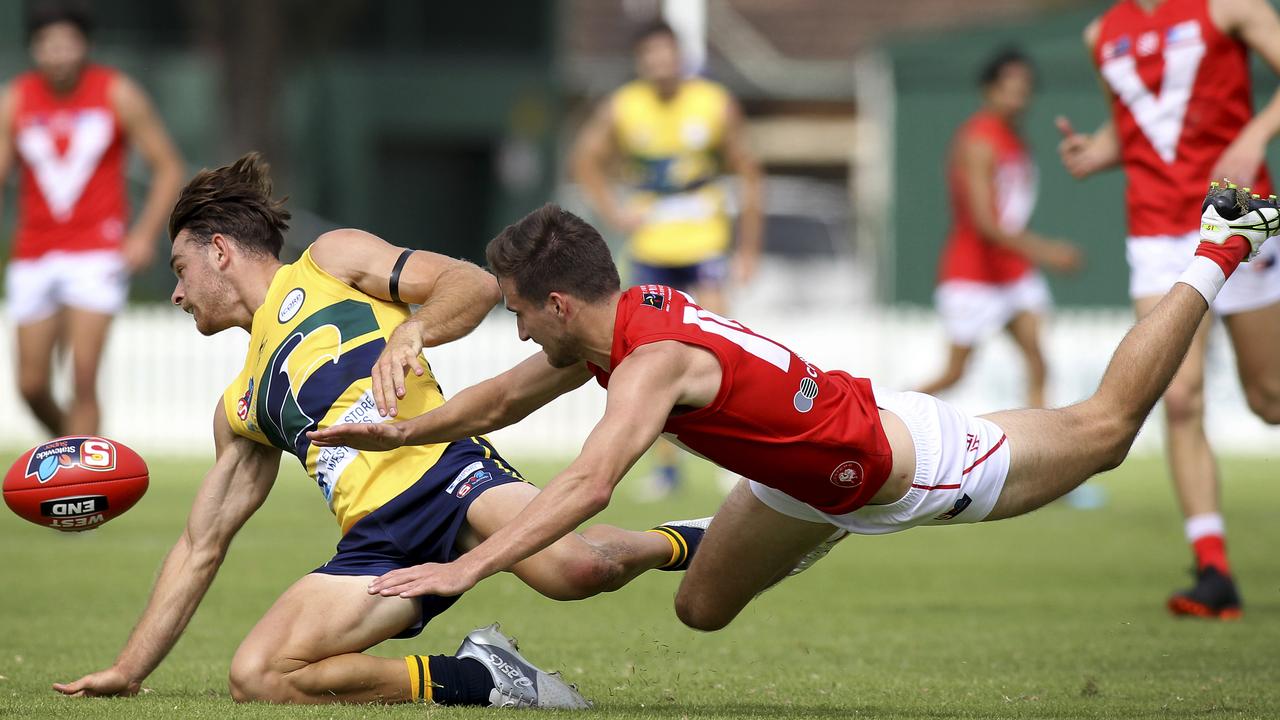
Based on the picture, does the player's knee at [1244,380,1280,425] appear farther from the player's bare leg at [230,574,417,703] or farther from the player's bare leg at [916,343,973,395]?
the player's bare leg at [916,343,973,395]

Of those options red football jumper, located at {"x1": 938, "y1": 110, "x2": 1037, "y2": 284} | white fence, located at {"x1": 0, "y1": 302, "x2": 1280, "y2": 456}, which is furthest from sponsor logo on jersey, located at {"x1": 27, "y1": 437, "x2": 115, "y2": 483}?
white fence, located at {"x1": 0, "y1": 302, "x2": 1280, "y2": 456}

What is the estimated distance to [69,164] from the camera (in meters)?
10.7

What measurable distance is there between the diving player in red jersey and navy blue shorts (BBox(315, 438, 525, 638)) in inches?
7.5

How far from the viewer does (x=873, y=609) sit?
7.98 metres

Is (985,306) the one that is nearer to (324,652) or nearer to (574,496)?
(324,652)

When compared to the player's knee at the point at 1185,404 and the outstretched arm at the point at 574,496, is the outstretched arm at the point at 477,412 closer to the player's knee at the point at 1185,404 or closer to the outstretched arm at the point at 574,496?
the outstretched arm at the point at 574,496

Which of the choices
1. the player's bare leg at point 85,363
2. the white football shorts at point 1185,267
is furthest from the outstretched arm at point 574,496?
the player's bare leg at point 85,363

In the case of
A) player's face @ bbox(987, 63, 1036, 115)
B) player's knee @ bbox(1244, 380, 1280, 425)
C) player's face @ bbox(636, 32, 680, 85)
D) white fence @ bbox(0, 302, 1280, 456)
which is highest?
player's face @ bbox(636, 32, 680, 85)

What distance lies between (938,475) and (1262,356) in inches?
106

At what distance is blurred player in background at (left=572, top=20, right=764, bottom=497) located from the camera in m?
12.6

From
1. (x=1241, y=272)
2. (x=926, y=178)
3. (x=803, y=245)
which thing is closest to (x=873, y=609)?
(x=1241, y=272)

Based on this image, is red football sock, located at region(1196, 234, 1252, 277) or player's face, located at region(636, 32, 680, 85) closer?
red football sock, located at region(1196, 234, 1252, 277)

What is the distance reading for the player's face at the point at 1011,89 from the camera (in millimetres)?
12492

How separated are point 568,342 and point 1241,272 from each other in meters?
3.57
